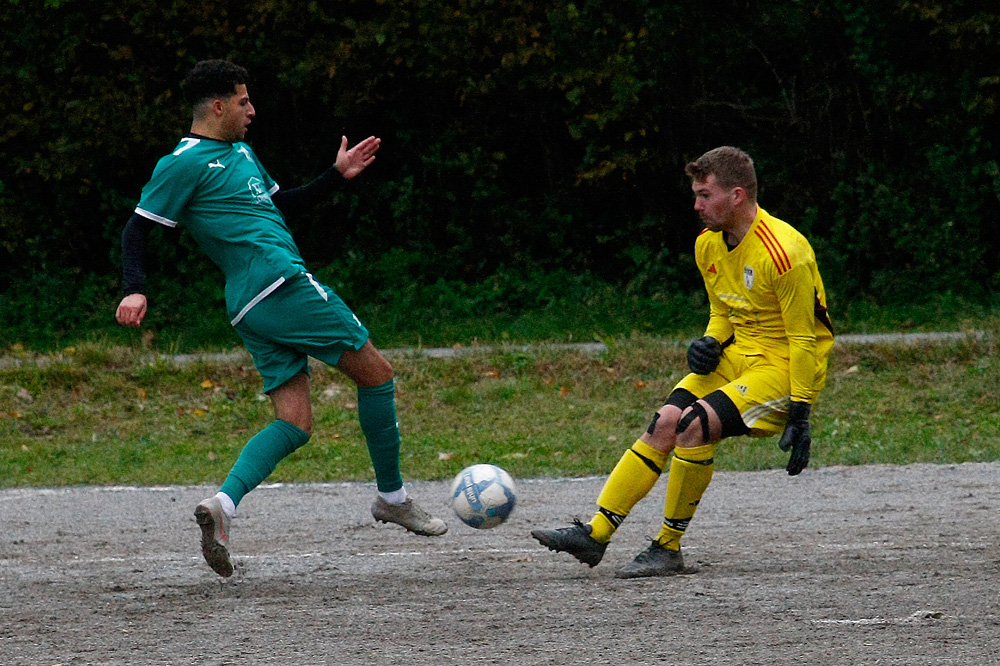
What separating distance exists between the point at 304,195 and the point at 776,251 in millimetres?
2147

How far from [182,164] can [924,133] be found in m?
12.5

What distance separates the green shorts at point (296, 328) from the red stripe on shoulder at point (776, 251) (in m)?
1.70

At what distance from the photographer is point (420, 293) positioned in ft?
55.0

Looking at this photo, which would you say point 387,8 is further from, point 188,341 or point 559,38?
point 188,341

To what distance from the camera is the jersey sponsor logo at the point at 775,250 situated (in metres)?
5.37

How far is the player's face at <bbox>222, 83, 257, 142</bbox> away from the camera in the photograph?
18.7 ft

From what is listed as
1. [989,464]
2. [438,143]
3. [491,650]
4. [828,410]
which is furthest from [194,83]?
[438,143]

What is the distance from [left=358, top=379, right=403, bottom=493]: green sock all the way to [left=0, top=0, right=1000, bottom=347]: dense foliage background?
10.3 meters

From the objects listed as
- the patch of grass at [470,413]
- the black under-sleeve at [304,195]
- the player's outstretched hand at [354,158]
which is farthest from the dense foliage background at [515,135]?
the black under-sleeve at [304,195]

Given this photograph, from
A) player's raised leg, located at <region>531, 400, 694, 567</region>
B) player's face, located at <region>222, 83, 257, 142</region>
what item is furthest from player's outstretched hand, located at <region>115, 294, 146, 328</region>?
player's raised leg, located at <region>531, 400, 694, 567</region>

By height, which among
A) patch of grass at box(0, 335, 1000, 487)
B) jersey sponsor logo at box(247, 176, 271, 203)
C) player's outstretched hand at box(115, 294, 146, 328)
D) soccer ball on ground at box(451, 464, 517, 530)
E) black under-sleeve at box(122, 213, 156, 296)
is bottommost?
patch of grass at box(0, 335, 1000, 487)

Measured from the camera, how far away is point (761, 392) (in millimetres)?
5520

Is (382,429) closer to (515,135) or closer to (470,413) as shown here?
(470,413)

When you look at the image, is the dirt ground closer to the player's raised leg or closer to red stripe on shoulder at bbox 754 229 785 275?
the player's raised leg
